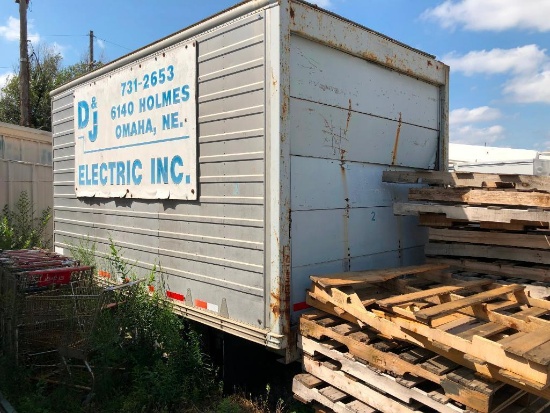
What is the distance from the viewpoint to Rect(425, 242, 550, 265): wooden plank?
4.07m

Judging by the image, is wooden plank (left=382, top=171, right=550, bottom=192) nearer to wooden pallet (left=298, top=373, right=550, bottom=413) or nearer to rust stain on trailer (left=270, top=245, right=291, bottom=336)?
rust stain on trailer (left=270, top=245, right=291, bottom=336)

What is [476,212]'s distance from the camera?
407cm

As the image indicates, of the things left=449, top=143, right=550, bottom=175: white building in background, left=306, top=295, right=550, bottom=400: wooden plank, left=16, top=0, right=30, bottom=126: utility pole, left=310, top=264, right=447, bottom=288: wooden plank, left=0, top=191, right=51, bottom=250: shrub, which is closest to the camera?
left=306, top=295, right=550, bottom=400: wooden plank

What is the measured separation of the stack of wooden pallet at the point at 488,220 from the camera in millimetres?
3908

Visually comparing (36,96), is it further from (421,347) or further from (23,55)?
(421,347)

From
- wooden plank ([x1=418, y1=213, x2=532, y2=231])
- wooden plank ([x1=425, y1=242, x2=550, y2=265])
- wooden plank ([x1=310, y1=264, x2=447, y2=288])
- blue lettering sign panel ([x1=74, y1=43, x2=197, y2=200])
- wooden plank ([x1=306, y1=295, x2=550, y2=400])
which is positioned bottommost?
wooden plank ([x1=306, y1=295, x2=550, y2=400])

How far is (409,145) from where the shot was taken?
17.0ft

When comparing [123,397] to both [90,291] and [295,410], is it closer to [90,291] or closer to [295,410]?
[90,291]

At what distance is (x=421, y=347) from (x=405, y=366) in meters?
0.23

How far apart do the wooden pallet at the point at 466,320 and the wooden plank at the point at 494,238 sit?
0.43 metres

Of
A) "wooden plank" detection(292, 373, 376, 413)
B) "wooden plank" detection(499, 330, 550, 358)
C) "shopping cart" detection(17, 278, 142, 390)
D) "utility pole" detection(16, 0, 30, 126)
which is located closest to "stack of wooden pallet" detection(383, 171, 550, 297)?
"wooden plank" detection(499, 330, 550, 358)

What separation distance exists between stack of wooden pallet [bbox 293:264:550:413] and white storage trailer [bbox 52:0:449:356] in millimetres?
355

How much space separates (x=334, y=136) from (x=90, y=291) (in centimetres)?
323

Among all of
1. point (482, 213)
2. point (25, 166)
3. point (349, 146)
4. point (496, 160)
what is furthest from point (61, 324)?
point (496, 160)
